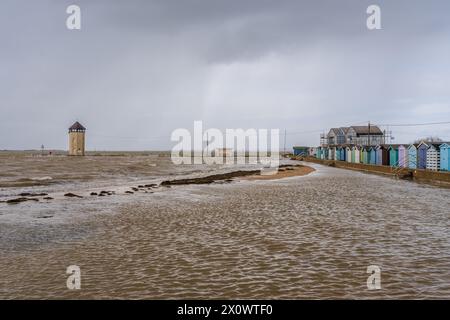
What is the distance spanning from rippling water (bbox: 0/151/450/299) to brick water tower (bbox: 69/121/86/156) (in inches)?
5332

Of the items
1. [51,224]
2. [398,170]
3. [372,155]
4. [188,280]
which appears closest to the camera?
[188,280]

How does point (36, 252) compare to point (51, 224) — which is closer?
point (36, 252)

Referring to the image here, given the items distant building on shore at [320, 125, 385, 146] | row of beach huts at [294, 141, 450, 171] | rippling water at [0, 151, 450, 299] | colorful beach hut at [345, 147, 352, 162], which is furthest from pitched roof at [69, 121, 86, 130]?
rippling water at [0, 151, 450, 299]

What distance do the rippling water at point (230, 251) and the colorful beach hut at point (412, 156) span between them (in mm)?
24219

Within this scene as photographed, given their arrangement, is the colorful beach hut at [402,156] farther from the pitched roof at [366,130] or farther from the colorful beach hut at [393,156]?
the pitched roof at [366,130]

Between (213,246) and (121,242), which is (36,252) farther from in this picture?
(213,246)

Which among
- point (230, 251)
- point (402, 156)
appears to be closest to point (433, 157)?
point (402, 156)

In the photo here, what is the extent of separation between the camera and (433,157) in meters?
35.0

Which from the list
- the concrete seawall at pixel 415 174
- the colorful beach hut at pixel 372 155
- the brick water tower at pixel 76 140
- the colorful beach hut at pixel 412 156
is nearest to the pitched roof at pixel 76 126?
A: the brick water tower at pixel 76 140

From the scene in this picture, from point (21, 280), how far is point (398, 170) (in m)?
39.4

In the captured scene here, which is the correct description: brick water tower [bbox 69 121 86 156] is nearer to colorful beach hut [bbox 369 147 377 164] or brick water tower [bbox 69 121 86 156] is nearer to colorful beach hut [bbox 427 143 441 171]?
colorful beach hut [bbox 369 147 377 164]

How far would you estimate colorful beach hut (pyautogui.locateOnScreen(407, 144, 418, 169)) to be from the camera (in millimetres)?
38666
